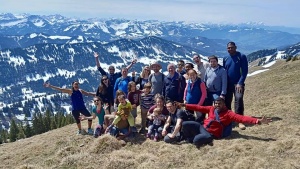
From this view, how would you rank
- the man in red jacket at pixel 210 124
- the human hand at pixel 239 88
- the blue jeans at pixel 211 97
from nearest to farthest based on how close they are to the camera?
the man in red jacket at pixel 210 124, the human hand at pixel 239 88, the blue jeans at pixel 211 97

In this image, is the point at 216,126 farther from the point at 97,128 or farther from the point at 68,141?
the point at 68,141

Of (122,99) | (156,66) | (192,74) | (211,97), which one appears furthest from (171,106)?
(122,99)

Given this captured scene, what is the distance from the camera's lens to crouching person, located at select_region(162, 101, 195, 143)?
16.3m

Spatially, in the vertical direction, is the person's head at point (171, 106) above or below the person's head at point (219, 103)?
below

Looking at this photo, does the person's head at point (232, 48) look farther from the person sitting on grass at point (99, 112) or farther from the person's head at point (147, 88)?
the person sitting on grass at point (99, 112)

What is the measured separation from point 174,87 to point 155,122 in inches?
92.4

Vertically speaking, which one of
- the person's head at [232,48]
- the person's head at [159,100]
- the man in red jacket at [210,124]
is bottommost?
the man in red jacket at [210,124]

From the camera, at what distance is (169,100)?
54.7 feet

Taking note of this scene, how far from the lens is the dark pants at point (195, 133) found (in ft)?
50.6

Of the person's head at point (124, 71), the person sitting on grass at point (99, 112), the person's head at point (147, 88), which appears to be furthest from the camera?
the person's head at point (124, 71)

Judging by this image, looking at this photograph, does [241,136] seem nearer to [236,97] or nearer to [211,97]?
[236,97]

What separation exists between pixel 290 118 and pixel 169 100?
25.1ft

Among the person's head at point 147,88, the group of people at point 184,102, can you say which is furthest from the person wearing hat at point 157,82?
the person's head at point 147,88

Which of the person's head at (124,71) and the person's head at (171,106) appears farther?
the person's head at (124,71)
